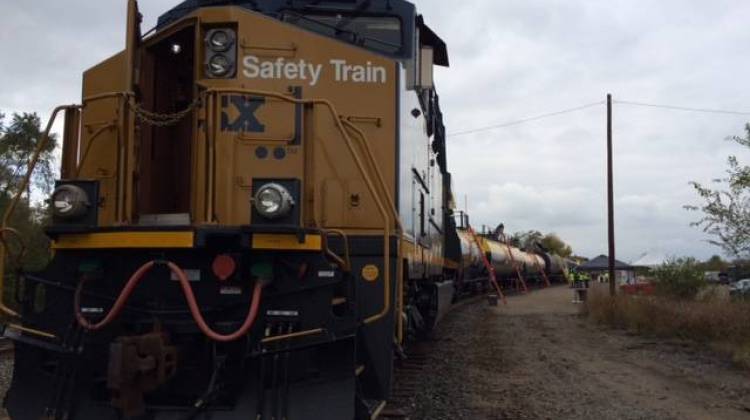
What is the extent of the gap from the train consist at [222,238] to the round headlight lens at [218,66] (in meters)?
0.01

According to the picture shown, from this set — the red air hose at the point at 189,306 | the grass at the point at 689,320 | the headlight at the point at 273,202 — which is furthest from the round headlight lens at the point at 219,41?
the grass at the point at 689,320

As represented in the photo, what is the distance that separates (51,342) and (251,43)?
2.48 m

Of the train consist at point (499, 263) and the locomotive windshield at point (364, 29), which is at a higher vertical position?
the locomotive windshield at point (364, 29)

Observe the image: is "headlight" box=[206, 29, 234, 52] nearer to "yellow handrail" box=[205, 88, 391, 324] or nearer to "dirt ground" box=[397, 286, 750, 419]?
"yellow handrail" box=[205, 88, 391, 324]

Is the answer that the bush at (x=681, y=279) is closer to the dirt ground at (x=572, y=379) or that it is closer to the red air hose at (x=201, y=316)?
the dirt ground at (x=572, y=379)

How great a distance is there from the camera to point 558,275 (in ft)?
176

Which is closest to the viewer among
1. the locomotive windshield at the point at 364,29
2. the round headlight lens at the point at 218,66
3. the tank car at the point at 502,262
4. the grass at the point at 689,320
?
the round headlight lens at the point at 218,66

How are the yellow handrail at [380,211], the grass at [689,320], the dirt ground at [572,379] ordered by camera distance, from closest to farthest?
1. the yellow handrail at [380,211]
2. the dirt ground at [572,379]
3. the grass at [689,320]

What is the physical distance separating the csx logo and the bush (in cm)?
1493

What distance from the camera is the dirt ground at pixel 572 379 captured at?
6.84 metres

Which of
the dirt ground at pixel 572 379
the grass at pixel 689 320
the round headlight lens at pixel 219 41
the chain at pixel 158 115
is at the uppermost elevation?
the round headlight lens at pixel 219 41

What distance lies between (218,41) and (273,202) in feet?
5.29

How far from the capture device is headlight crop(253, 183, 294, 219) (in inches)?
167

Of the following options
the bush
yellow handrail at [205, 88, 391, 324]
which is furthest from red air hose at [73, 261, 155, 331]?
the bush
